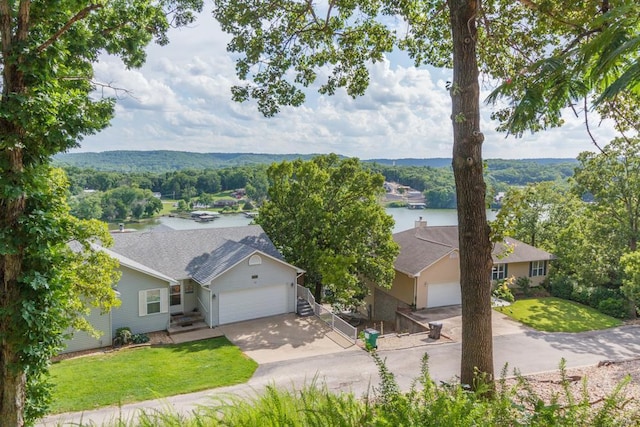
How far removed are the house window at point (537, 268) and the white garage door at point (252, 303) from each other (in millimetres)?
16503

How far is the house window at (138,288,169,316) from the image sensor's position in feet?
57.7

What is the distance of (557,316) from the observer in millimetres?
20812

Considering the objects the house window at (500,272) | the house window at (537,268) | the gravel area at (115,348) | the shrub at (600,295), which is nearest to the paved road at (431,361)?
the shrub at (600,295)

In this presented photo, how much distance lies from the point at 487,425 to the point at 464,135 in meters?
3.69

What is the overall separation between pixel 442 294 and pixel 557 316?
19.0ft

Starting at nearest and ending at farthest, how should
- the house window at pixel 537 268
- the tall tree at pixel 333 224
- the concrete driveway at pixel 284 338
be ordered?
the concrete driveway at pixel 284 338, the tall tree at pixel 333 224, the house window at pixel 537 268

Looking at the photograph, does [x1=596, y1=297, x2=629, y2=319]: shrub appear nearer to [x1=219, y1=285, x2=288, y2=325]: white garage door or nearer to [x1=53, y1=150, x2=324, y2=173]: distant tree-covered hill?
[x1=219, y1=285, x2=288, y2=325]: white garage door

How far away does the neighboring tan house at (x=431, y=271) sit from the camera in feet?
73.0

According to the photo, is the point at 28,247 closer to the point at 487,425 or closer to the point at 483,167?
the point at 487,425

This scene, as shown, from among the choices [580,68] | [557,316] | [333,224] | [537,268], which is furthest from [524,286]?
[580,68]

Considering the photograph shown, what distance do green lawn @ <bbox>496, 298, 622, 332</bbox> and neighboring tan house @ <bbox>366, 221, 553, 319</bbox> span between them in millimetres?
2414

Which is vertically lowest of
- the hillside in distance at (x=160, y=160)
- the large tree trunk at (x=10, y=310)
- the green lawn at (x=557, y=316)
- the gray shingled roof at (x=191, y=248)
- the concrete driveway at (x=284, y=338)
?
the green lawn at (x=557, y=316)

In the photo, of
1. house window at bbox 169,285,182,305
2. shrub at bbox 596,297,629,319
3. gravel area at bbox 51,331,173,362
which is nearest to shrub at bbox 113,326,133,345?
gravel area at bbox 51,331,173,362

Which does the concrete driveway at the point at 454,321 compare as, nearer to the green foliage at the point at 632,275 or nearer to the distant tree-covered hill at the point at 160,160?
the green foliage at the point at 632,275
